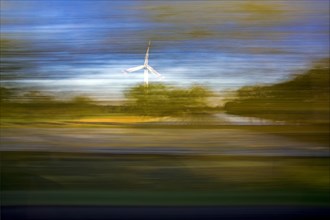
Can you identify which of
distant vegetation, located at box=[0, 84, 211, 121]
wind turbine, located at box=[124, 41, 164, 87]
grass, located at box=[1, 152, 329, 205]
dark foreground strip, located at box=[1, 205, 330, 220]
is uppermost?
wind turbine, located at box=[124, 41, 164, 87]

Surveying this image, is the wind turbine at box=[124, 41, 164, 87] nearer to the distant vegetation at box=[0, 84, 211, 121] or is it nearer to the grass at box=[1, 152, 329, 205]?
the distant vegetation at box=[0, 84, 211, 121]

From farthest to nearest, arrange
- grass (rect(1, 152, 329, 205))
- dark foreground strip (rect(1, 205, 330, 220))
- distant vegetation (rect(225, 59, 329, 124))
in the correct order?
distant vegetation (rect(225, 59, 329, 124)) → grass (rect(1, 152, 329, 205)) → dark foreground strip (rect(1, 205, 330, 220))

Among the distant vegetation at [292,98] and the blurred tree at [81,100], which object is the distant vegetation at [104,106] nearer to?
the blurred tree at [81,100]

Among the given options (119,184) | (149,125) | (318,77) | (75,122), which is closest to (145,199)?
A: (119,184)

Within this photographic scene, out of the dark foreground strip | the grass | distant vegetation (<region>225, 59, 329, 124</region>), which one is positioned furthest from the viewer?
distant vegetation (<region>225, 59, 329, 124</region>)

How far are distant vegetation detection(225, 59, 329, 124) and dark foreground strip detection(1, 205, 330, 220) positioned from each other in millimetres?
768

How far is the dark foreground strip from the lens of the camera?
3.83 m

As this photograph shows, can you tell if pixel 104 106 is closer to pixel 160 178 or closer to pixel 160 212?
pixel 160 178

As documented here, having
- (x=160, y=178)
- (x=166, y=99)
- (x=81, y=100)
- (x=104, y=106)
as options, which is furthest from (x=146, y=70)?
(x=160, y=178)

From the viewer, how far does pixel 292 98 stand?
165 inches

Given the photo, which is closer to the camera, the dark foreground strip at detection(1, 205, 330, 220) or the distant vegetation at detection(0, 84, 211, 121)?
the dark foreground strip at detection(1, 205, 330, 220)

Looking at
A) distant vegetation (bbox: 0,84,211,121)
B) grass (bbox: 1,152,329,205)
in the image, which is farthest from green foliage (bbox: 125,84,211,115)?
grass (bbox: 1,152,329,205)

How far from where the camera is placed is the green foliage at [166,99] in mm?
4207

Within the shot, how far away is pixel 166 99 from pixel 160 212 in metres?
0.95
